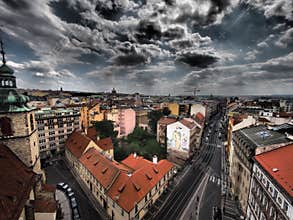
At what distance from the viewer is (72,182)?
113 ft

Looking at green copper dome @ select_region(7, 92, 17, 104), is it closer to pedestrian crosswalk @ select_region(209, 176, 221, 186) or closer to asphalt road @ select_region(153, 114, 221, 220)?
asphalt road @ select_region(153, 114, 221, 220)

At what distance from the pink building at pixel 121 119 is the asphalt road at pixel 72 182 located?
83.4 ft

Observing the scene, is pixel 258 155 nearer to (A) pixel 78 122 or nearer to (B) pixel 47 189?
(B) pixel 47 189

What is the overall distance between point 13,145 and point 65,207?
1471cm

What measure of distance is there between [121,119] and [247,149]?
50.2 m

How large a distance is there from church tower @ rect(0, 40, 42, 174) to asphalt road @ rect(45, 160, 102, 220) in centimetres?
1273

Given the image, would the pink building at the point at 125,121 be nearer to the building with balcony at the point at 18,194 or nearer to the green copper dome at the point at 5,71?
the building with balcony at the point at 18,194

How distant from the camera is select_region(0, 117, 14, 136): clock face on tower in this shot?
60.1 ft

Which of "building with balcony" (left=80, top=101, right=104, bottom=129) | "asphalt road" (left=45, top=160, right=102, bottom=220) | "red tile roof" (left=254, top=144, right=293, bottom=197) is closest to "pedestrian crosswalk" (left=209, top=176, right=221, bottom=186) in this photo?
"red tile roof" (left=254, top=144, right=293, bottom=197)

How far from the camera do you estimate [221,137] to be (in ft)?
233

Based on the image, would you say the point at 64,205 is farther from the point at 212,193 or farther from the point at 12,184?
the point at 212,193

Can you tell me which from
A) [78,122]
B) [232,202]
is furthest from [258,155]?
[78,122]

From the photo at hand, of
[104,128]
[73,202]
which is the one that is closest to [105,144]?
[104,128]

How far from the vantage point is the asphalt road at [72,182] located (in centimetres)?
2592
